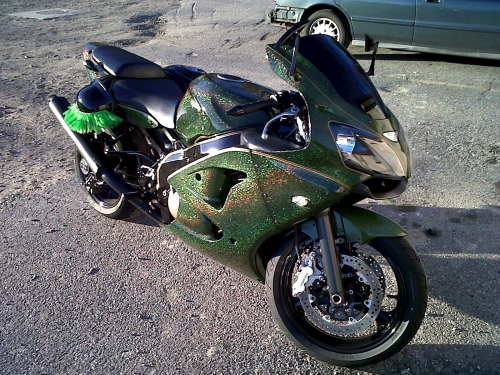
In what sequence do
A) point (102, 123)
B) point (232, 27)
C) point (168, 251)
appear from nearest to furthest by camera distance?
point (102, 123) < point (168, 251) < point (232, 27)

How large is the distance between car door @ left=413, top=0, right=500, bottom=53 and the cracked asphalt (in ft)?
2.81

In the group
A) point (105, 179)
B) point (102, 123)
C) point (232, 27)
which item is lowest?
point (232, 27)

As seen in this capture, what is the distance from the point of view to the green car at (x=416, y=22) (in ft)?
21.7

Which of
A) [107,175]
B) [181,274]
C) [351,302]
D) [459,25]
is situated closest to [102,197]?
[107,175]

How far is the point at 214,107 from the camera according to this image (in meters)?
2.59

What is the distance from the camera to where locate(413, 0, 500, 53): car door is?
258 inches

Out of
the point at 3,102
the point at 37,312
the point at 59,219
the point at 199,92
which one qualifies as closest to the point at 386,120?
the point at 199,92

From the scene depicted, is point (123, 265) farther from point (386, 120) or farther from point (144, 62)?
point (386, 120)

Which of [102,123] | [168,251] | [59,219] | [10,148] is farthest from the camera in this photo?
[10,148]

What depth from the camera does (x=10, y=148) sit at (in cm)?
493

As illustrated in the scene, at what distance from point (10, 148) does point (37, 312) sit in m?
2.59

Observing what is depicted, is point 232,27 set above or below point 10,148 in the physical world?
below

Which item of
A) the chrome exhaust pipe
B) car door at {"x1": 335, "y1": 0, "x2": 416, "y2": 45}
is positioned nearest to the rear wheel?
the chrome exhaust pipe

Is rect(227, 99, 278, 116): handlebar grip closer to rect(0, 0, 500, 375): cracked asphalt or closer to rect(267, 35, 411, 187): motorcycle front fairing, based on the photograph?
rect(267, 35, 411, 187): motorcycle front fairing
